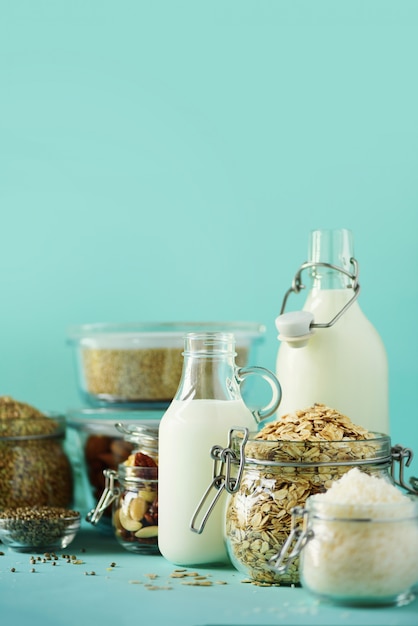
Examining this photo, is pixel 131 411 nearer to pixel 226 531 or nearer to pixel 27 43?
pixel 226 531

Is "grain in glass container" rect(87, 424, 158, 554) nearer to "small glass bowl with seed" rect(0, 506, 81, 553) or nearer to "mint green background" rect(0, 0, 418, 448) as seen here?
"small glass bowl with seed" rect(0, 506, 81, 553)

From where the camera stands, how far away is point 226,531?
1.11 metres

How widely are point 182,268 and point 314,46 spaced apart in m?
0.46

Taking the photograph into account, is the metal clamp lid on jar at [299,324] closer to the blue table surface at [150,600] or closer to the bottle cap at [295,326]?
the bottle cap at [295,326]

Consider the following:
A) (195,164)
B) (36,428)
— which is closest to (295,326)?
(36,428)

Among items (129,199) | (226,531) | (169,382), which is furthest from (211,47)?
(226,531)

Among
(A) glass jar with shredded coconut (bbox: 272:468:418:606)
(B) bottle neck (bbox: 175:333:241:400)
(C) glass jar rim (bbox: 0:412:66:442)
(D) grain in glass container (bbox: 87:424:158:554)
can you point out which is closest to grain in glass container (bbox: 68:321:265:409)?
(C) glass jar rim (bbox: 0:412:66:442)

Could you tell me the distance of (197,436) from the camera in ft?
3.83

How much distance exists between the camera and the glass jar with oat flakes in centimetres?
106

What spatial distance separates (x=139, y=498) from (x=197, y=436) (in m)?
0.17

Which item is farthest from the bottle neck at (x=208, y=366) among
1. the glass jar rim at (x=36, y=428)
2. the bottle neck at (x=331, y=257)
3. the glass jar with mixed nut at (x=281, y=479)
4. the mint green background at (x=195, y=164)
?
the mint green background at (x=195, y=164)

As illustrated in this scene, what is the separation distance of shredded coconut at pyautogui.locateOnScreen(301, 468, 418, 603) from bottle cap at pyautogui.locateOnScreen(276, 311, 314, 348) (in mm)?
314

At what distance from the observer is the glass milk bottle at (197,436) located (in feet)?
3.84

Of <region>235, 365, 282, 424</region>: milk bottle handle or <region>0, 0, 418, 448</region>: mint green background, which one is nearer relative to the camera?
<region>235, 365, 282, 424</region>: milk bottle handle
